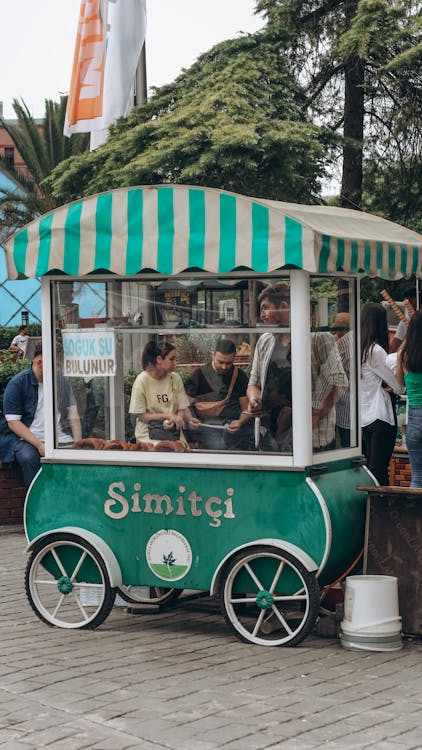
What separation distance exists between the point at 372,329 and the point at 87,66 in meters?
6.20

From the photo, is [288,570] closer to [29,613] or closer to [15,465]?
[29,613]

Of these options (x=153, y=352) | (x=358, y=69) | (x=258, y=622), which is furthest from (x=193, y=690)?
(x=358, y=69)

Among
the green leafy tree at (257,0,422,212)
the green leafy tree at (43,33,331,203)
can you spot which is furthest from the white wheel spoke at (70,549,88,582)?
the green leafy tree at (257,0,422,212)

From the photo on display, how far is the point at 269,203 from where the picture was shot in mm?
6566

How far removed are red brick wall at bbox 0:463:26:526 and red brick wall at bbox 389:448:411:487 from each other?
350 centimetres

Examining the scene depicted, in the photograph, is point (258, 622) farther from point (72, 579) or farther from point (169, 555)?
point (72, 579)

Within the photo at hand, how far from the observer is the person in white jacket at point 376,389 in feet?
28.1

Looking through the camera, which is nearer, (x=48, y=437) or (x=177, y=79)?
(x=48, y=437)

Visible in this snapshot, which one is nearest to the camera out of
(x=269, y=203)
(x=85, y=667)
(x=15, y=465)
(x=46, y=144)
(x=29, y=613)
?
(x=85, y=667)

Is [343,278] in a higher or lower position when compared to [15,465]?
higher

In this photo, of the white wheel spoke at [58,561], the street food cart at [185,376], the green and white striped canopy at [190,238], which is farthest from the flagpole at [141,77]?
the white wheel spoke at [58,561]

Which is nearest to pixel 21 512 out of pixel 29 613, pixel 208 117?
pixel 29 613

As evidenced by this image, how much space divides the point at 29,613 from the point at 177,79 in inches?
628

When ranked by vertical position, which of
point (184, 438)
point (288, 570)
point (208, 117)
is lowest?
point (288, 570)
